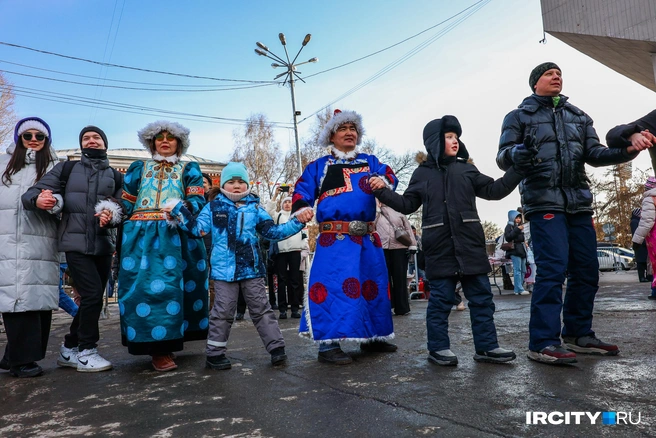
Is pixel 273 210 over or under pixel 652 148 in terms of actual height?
over

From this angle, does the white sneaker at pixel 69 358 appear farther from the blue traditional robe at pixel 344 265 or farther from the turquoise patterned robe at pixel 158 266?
the blue traditional robe at pixel 344 265

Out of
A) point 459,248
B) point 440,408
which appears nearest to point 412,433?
point 440,408

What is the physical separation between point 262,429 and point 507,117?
2813mm

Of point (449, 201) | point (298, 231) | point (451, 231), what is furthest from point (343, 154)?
point (451, 231)

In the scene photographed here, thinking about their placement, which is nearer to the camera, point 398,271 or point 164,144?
point 164,144

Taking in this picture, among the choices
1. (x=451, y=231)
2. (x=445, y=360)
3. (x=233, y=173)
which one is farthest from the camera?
(x=233, y=173)

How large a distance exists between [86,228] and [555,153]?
369cm

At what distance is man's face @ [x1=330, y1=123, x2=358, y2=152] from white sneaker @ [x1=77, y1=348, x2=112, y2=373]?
2.63 m

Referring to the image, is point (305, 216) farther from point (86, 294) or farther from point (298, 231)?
point (86, 294)

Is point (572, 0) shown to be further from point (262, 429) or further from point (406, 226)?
point (262, 429)

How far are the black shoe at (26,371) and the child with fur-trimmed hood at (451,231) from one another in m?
3.04

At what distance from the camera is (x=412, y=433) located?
83.0 inches

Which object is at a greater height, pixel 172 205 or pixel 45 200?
pixel 45 200

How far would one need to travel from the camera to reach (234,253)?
13.6 ft
